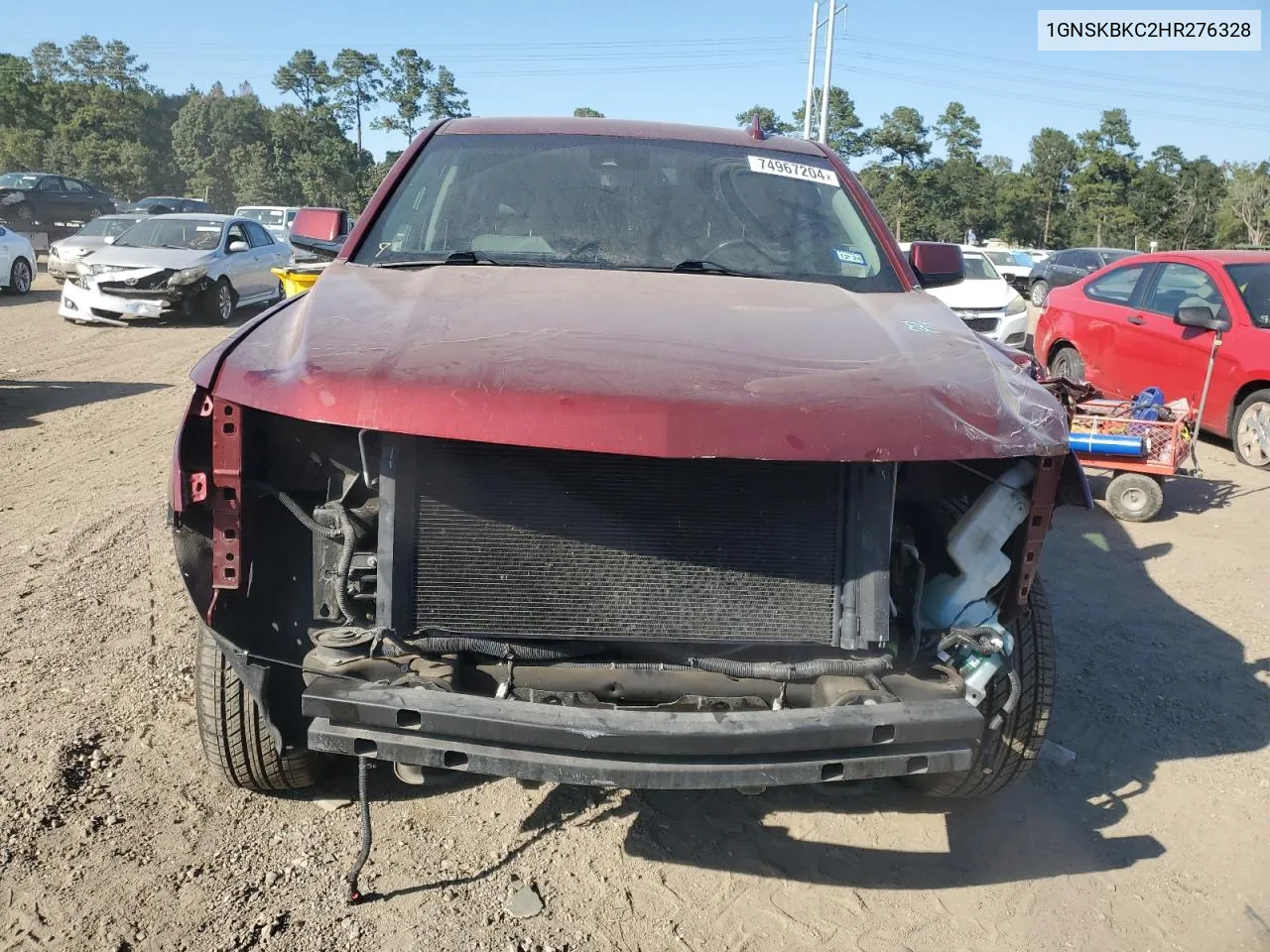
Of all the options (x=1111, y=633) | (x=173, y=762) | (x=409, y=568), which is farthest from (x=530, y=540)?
(x=1111, y=633)

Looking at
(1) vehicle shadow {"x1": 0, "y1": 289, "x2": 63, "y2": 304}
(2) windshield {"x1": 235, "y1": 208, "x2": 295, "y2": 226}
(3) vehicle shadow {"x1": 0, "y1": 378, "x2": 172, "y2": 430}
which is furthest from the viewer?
(2) windshield {"x1": 235, "y1": 208, "x2": 295, "y2": 226}

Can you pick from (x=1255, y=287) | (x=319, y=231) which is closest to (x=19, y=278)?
(x=319, y=231)

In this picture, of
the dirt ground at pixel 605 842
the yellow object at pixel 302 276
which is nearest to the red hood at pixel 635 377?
the dirt ground at pixel 605 842

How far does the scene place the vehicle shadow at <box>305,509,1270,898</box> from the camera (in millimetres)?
2854

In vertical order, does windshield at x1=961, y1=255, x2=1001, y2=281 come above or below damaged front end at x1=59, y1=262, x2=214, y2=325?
above

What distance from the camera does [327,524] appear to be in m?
2.46

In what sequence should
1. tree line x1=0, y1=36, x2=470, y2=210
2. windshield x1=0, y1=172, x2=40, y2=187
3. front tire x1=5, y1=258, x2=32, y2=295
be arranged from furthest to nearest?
tree line x1=0, y1=36, x2=470, y2=210
windshield x1=0, y1=172, x2=40, y2=187
front tire x1=5, y1=258, x2=32, y2=295

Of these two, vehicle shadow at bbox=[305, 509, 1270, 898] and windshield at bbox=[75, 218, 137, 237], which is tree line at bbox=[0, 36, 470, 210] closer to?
windshield at bbox=[75, 218, 137, 237]

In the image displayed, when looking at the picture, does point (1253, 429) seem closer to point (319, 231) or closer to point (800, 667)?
point (800, 667)

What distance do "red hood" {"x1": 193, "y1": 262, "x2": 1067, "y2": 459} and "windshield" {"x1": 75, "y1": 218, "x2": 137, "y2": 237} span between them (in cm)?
1684

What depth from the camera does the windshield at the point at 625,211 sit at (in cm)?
338

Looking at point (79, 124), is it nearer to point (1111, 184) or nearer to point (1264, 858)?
point (1111, 184)

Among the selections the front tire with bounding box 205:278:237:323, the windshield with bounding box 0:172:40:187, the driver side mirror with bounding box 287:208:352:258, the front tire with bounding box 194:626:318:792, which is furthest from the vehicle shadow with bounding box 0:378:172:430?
the windshield with bounding box 0:172:40:187

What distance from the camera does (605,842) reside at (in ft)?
9.43
